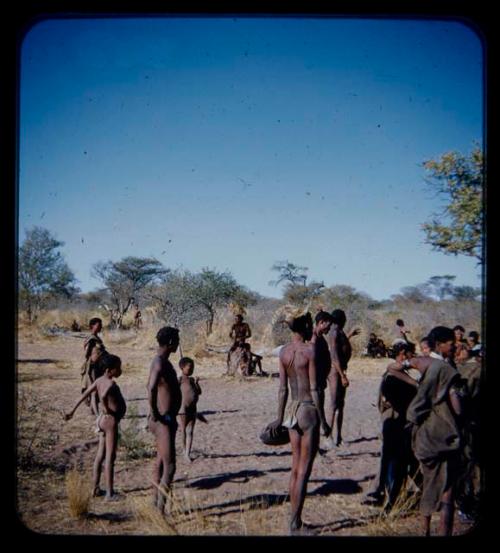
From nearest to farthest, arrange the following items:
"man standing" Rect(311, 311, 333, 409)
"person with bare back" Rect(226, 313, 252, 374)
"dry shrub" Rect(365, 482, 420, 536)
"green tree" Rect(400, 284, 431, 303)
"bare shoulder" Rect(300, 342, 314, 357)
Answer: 1. "dry shrub" Rect(365, 482, 420, 536)
2. "bare shoulder" Rect(300, 342, 314, 357)
3. "man standing" Rect(311, 311, 333, 409)
4. "person with bare back" Rect(226, 313, 252, 374)
5. "green tree" Rect(400, 284, 431, 303)

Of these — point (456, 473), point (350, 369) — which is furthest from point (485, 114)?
point (350, 369)

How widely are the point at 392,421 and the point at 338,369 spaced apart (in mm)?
2267

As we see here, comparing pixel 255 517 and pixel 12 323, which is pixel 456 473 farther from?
pixel 12 323

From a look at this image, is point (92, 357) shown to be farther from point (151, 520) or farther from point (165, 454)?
point (151, 520)

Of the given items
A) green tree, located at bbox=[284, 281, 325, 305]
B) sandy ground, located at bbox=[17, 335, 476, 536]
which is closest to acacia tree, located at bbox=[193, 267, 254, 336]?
green tree, located at bbox=[284, 281, 325, 305]

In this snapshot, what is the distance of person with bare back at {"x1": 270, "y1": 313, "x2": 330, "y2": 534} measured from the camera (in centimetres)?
475

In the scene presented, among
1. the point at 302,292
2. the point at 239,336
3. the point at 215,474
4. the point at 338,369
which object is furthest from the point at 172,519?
the point at 302,292

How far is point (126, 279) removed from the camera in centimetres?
2709

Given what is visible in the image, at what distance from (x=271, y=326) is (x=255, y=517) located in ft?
53.8

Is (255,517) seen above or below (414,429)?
below

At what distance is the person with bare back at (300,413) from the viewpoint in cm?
475

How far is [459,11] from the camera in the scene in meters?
3.62

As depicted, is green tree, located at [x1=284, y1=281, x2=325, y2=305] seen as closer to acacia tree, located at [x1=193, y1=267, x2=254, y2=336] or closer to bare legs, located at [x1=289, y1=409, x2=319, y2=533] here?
acacia tree, located at [x1=193, y1=267, x2=254, y2=336]

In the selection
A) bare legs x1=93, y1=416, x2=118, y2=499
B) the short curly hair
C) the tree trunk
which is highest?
the short curly hair
